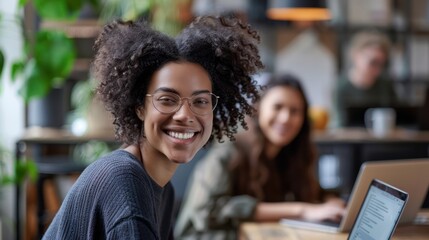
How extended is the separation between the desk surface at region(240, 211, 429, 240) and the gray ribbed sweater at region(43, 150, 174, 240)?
0.76 metres

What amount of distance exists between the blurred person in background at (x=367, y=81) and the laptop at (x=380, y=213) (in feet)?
12.0

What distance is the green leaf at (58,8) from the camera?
9.45 feet

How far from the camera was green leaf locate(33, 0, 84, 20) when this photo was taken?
2879mm

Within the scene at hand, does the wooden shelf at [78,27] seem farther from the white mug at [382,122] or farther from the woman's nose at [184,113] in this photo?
the woman's nose at [184,113]

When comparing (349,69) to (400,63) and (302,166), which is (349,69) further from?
(302,166)

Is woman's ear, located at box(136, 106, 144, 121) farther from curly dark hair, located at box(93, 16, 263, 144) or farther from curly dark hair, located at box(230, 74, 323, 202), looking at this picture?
curly dark hair, located at box(230, 74, 323, 202)

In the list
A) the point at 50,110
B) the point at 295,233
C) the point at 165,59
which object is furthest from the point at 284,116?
the point at 50,110

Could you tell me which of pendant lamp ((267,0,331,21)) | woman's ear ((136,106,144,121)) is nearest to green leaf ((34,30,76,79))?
woman's ear ((136,106,144,121))

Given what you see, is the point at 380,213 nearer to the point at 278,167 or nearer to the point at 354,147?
the point at 278,167

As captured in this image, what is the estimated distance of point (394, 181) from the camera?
2072 mm

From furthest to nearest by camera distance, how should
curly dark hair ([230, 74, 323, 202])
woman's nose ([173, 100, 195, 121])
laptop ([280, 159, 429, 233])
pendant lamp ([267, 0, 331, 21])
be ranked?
pendant lamp ([267, 0, 331, 21]) → curly dark hair ([230, 74, 323, 202]) → laptop ([280, 159, 429, 233]) → woman's nose ([173, 100, 195, 121])

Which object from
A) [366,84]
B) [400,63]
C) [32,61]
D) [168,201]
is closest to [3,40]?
[32,61]

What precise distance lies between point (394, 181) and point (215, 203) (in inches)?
27.5

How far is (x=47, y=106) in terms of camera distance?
404 cm
